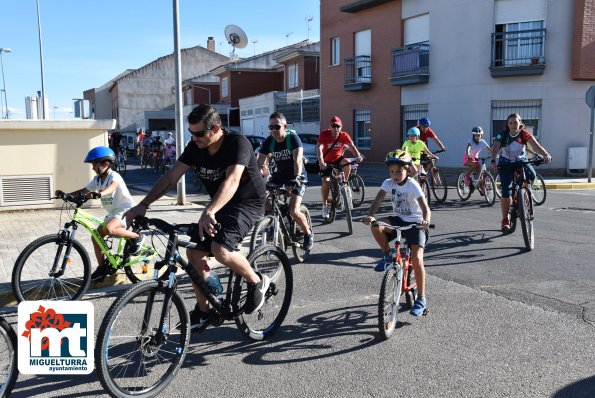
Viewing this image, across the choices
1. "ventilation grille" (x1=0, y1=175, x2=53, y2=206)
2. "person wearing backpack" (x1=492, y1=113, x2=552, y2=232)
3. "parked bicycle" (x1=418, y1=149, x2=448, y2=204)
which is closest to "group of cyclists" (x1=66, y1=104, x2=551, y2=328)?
"person wearing backpack" (x1=492, y1=113, x2=552, y2=232)

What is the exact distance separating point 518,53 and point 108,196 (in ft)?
63.6

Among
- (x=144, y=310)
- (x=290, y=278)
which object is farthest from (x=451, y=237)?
(x=144, y=310)

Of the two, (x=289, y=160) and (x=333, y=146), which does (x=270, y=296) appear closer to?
(x=289, y=160)

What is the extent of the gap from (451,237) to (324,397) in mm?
6033

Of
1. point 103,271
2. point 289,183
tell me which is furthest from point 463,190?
point 103,271

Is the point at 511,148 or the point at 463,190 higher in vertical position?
the point at 511,148

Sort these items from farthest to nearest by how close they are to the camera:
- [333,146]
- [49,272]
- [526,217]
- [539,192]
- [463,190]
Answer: [463,190] → [539,192] → [333,146] → [526,217] → [49,272]

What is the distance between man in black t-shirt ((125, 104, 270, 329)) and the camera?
4160 millimetres

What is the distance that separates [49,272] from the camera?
559 cm

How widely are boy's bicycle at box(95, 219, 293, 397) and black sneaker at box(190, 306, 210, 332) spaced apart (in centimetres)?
2

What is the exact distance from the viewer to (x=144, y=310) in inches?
147

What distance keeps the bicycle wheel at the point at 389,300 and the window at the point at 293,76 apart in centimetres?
3579

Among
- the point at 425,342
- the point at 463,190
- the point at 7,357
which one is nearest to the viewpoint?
the point at 7,357

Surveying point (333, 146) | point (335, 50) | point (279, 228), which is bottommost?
point (279, 228)
